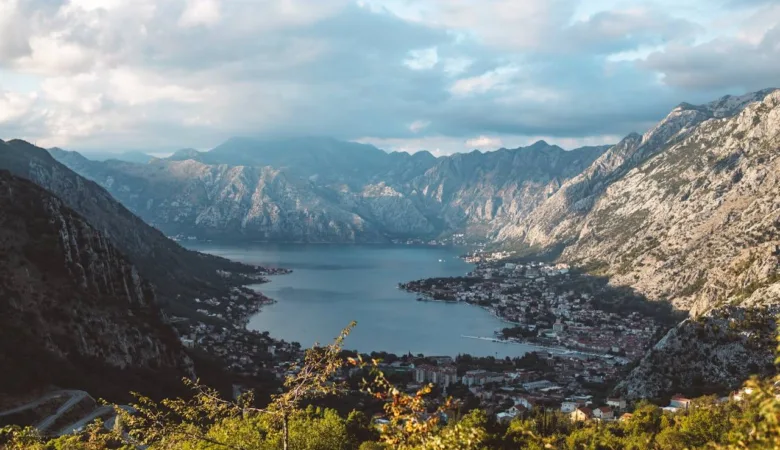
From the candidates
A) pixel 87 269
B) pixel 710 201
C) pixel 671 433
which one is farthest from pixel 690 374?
pixel 710 201

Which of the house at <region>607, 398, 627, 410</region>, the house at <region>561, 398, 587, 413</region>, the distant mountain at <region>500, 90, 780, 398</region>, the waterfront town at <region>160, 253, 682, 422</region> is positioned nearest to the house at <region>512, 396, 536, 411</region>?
the waterfront town at <region>160, 253, 682, 422</region>

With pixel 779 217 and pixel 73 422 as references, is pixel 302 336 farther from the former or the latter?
pixel 779 217

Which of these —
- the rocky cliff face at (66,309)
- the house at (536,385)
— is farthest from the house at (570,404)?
the rocky cliff face at (66,309)

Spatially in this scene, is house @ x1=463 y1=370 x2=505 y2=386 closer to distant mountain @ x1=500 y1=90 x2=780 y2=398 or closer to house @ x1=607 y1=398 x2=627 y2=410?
distant mountain @ x1=500 y1=90 x2=780 y2=398

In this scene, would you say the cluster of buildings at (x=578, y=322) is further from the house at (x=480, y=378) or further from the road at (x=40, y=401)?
the road at (x=40, y=401)

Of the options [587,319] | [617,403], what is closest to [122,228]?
[587,319]

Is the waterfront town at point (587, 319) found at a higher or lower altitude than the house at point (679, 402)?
lower
